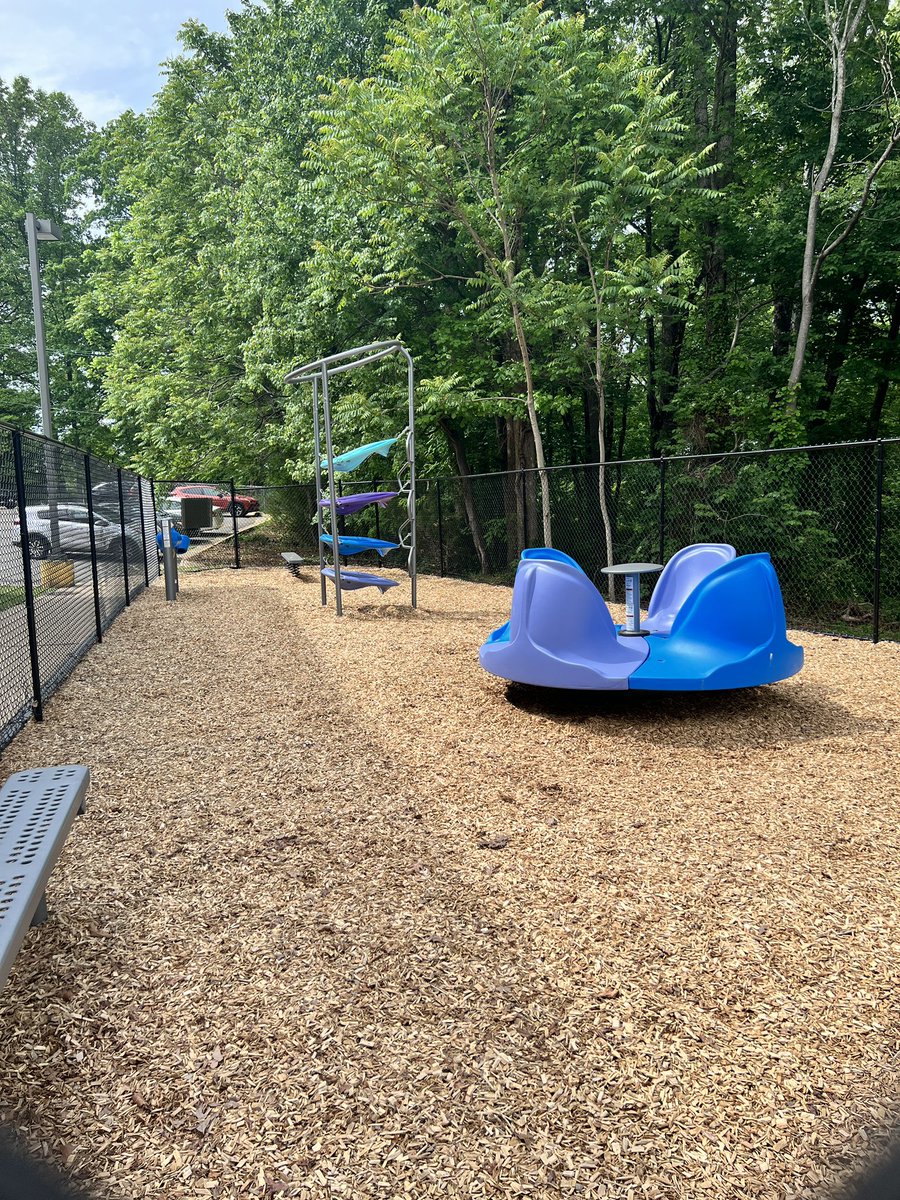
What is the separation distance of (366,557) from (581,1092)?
16.1 meters

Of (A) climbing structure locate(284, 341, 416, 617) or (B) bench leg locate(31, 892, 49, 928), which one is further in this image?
(A) climbing structure locate(284, 341, 416, 617)

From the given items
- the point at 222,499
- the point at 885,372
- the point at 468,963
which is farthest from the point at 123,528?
the point at 222,499

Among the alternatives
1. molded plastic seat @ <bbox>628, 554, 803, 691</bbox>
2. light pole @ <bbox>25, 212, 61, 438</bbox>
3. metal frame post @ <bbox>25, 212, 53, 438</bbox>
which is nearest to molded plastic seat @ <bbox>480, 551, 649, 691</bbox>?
molded plastic seat @ <bbox>628, 554, 803, 691</bbox>

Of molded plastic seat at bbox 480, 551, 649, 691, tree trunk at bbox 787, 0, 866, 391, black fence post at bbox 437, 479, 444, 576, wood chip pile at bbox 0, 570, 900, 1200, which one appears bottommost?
wood chip pile at bbox 0, 570, 900, 1200

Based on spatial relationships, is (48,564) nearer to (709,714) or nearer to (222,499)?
(709,714)

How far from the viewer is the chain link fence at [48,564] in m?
4.94

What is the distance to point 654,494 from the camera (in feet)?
38.9

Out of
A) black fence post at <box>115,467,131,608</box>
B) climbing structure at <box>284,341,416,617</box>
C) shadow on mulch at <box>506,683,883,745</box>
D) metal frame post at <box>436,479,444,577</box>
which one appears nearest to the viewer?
shadow on mulch at <box>506,683,883,745</box>

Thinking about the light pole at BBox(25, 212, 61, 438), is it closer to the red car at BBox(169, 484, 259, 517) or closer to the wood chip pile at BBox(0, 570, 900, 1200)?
the red car at BBox(169, 484, 259, 517)

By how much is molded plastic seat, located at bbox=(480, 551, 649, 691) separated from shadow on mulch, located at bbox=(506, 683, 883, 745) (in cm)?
35

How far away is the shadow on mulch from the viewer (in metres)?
4.75

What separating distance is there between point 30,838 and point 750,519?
10511 mm

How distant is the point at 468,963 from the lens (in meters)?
2.46

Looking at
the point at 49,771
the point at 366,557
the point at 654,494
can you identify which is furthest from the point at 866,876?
the point at 366,557
